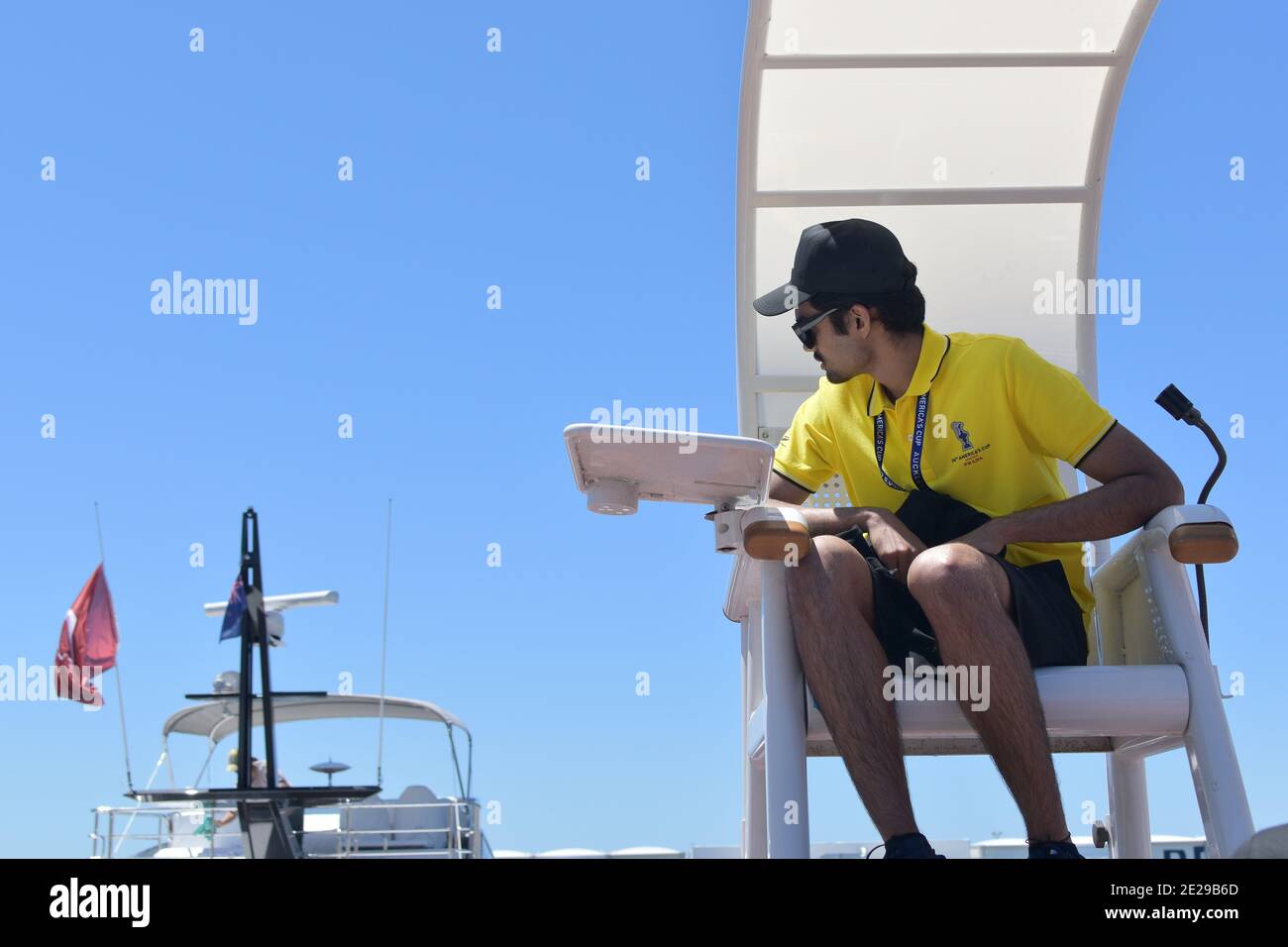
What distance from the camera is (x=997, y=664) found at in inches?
92.9

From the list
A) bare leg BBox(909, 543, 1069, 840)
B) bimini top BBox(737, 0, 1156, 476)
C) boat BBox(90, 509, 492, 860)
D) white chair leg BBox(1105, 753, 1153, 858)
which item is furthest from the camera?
boat BBox(90, 509, 492, 860)

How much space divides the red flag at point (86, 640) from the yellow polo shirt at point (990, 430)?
1316 cm

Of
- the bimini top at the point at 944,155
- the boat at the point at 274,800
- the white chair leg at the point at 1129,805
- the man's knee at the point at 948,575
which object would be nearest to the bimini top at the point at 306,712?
the boat at the point at 274,800

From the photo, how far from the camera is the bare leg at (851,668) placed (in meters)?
2.33

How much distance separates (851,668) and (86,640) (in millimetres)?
13624

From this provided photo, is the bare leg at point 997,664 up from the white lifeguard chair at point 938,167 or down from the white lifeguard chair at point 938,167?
down

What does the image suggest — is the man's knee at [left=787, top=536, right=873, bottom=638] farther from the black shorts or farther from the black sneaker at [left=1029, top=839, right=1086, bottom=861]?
the black sneaker at [left=1029, top=839, right=1086, bottom=861]

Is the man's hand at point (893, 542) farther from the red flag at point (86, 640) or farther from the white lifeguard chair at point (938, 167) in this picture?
the red flag at point (86, 640)

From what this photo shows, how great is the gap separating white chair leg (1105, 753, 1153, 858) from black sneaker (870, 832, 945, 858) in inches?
53.9

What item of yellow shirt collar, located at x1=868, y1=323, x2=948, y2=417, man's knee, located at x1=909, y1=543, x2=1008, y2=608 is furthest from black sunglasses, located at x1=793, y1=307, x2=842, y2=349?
man's knee, located at x1=909, y1=543, x2=1008, y2=608

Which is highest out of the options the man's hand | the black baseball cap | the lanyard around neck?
the black baseball cap

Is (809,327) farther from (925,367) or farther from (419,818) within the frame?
(419,818)

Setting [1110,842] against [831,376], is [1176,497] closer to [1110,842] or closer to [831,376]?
[831,376]

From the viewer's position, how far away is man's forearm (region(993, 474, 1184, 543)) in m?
2.62
